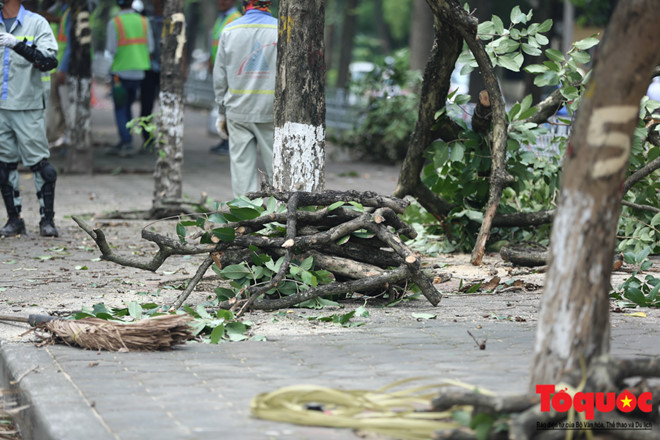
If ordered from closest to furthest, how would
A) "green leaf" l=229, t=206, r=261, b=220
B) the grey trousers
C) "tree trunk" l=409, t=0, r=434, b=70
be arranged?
"green leaf" l=229, t=206, r=261, b=220 → the grey trousers → "tree trunk" l=409, t=0, r=434, b=70

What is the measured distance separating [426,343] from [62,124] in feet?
38.1

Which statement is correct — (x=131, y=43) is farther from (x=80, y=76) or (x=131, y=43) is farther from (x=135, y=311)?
(x=135, y=311)

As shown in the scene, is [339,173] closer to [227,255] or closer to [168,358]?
[227,255]

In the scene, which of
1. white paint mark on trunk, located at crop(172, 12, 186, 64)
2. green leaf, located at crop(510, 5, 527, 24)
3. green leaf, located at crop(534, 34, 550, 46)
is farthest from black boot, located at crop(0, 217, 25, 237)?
green leaf, located at crop(534, 34, 550, 46)

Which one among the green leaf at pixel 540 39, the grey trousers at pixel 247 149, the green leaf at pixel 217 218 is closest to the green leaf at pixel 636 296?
the green leaf at pixel 540 39

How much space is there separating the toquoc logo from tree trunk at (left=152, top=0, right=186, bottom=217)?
7.03 metres

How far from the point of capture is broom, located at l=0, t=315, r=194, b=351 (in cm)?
448

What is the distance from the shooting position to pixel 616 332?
492 cm

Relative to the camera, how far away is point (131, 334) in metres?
4.49

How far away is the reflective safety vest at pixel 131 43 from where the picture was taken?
14.2 m

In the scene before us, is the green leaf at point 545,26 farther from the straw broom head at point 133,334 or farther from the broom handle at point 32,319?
the broom handle at point 32,319

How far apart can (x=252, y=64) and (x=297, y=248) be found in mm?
2644

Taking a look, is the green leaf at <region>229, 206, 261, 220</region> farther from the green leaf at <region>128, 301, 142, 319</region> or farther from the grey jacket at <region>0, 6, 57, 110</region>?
the grey jacket at <region>0, 6, 57, 110</region>

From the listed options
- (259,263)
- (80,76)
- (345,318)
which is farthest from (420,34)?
(345,318)
